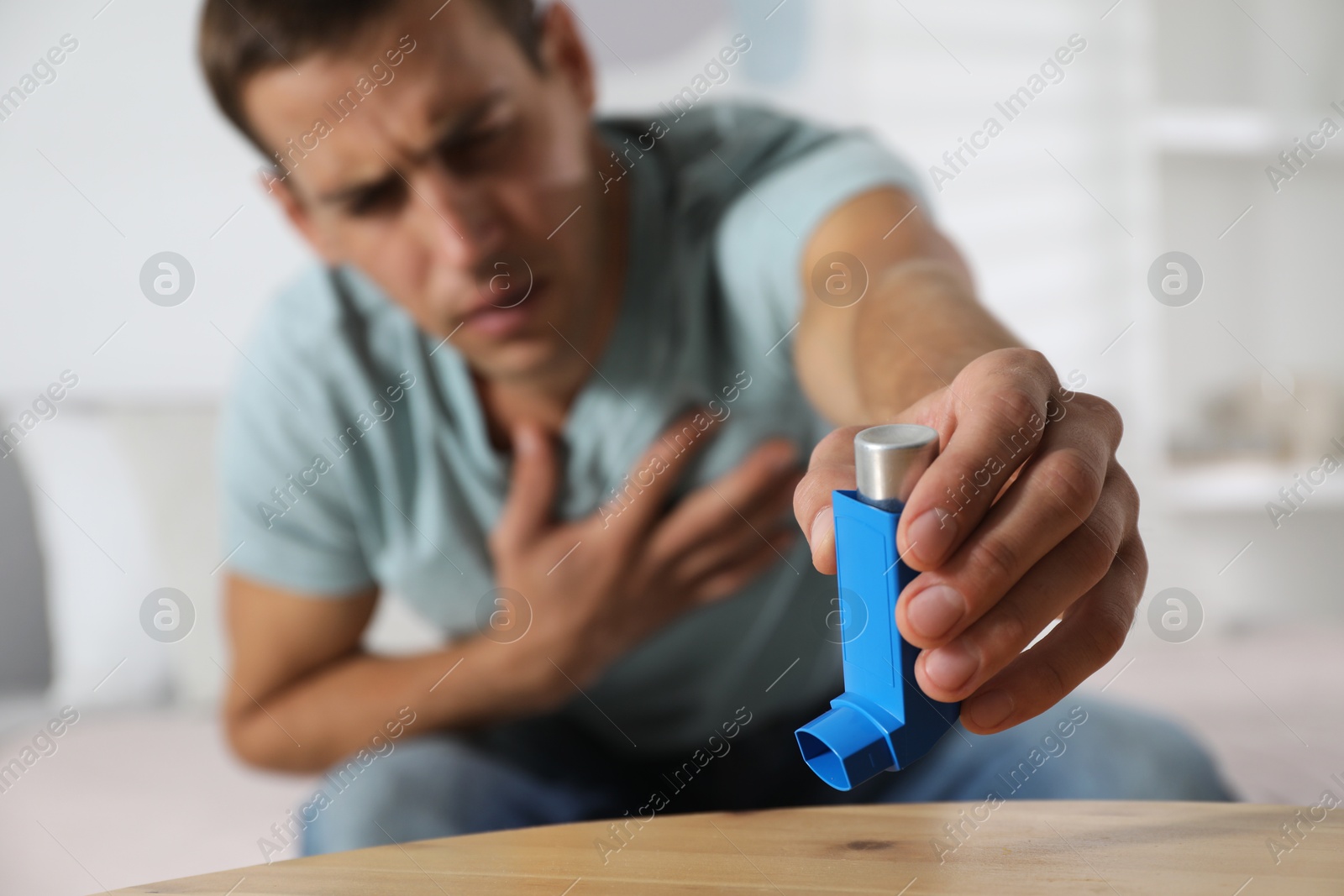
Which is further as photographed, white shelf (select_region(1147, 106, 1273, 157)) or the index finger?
white shelf (select_region(1147, 106, 1273, 157))

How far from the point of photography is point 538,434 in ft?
2.97

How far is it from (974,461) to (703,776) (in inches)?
26.1

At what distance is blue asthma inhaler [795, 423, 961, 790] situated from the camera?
0.33 metres

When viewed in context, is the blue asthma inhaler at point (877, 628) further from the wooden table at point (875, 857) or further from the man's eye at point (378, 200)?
the man's eye at point (378, 200)

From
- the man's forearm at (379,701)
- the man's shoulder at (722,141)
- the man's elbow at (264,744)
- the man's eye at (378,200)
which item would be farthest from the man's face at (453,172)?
the man's elbow at (264,744)

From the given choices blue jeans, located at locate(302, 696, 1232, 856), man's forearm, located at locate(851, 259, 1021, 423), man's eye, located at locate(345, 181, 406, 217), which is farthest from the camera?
man's eye, located at locate(345, 181, 406, 217)

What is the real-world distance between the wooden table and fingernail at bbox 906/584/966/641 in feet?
0.32

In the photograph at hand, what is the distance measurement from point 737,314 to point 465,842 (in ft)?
1.96

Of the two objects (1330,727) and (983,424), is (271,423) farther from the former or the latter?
(1330,727)

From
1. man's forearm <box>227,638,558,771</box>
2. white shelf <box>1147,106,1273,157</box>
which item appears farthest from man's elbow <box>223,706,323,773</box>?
white shelf <box>1147,106,1273,157</box>

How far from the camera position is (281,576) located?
3.04 feet

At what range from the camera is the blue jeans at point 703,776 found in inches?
27.6

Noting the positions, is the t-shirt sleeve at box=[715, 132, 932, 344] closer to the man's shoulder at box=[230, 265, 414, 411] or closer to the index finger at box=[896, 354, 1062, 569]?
the man's shoulder at box=[230, 265, 414, 411]

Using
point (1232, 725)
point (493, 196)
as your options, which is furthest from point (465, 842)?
point (1232, 725)
